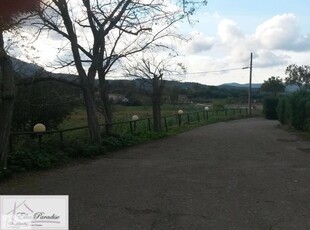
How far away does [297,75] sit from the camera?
7812 centimetres

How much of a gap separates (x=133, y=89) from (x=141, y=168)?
1294cm

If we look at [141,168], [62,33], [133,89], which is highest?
[62,33]

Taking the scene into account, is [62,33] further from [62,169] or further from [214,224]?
[214,224]

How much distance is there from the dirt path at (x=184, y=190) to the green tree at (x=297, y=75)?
2654 inches

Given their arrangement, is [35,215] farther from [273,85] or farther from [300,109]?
[273,85]

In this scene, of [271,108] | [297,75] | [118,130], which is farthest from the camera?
[297,75]

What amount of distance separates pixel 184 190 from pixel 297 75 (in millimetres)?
74910

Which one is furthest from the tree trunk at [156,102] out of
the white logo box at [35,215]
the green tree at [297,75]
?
the green tree at [297,75]

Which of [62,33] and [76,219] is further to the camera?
[62,33]

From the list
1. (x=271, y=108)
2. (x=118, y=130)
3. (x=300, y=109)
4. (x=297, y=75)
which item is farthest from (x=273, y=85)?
(x=118, y=130)

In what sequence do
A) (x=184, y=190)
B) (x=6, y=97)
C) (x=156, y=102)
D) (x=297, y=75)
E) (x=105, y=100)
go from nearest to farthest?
(x=184, y=190) < (x=6, y=97) < (x=105, y=100) < (x=156, y=102) < (x=297, y=75)

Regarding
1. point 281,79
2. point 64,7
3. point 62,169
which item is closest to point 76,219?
point 62,169

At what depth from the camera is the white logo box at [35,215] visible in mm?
4922

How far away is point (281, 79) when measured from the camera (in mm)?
83812
